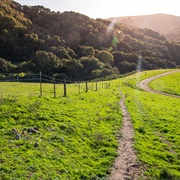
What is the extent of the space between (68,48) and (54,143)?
459ft

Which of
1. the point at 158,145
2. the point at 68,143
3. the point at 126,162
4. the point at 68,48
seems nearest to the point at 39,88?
the point at 68,143

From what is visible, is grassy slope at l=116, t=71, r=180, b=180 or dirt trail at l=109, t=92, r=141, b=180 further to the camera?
grassy slope at l=116, t=71, r=180, b=180

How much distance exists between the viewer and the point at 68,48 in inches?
5851

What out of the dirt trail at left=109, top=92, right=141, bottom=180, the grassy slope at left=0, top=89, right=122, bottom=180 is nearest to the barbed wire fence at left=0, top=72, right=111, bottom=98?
the grassy slope at left=0, top=89, right=122, bottom=180

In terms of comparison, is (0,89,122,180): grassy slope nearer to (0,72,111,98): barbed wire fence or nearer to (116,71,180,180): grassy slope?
(116,71,180,180): grassy slope

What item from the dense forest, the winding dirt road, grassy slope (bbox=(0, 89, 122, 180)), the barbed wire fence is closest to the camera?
grassy slope (bbox=(0, 89, 122, 180))

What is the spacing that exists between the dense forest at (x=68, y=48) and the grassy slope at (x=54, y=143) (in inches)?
3099

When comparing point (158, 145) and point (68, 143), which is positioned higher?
point (68, 143)

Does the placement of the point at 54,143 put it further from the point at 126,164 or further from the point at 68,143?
the point at 126,164

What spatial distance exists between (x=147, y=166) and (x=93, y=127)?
6237 millimetres

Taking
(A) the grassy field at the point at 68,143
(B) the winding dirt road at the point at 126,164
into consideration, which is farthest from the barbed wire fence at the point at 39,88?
(B) the winding dirt road at the point at 126,164

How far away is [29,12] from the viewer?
194m

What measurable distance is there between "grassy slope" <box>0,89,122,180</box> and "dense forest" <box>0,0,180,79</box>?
78.7m

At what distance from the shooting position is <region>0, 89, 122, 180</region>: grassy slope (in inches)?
413
